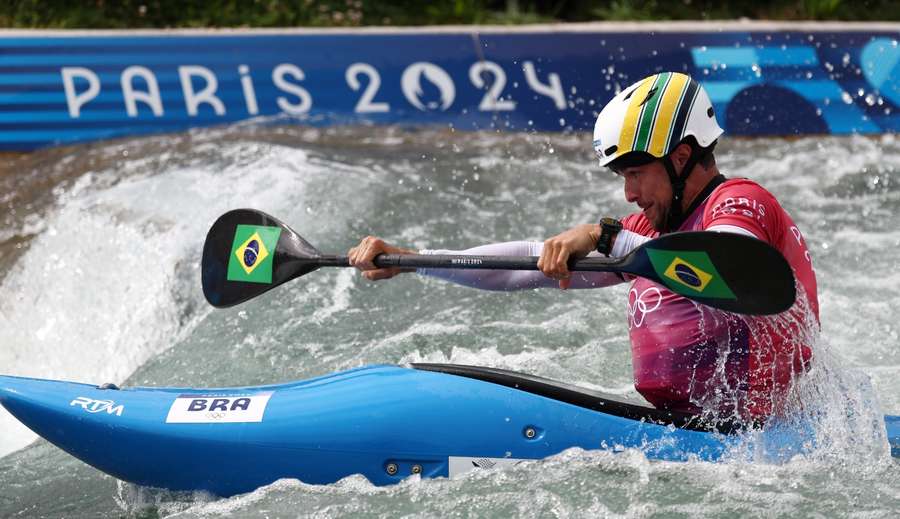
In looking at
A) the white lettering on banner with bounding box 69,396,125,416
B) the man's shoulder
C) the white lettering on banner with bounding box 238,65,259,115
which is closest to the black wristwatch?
the man's shoulder

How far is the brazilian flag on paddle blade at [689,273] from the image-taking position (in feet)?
11.2

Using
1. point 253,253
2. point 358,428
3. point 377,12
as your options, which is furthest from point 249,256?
point 377,12

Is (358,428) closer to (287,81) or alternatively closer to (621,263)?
(621,263)

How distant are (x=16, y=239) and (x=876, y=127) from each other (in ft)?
19.7

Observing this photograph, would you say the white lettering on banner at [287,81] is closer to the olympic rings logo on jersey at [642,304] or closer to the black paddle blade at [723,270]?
the olympic rings logo on jersey at [642,304]

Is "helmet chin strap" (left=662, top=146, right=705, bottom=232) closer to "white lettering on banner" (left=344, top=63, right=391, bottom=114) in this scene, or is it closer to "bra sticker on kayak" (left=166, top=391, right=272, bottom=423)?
"bra sticker on kayak" (left=166, top=391, right=272, bottom=423)

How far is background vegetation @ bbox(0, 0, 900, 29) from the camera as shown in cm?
942

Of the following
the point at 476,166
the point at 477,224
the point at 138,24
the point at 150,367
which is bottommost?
the point at 150,367

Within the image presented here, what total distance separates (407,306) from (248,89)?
123 inches

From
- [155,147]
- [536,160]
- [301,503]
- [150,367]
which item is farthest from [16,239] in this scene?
[301,503]

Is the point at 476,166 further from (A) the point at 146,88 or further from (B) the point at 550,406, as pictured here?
(B) the point at 550,406

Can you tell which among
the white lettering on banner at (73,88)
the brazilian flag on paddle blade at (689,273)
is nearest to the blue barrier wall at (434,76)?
the white lettering on banner at (73,88)

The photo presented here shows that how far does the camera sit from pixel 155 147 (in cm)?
822

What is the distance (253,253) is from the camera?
426 centimetres
